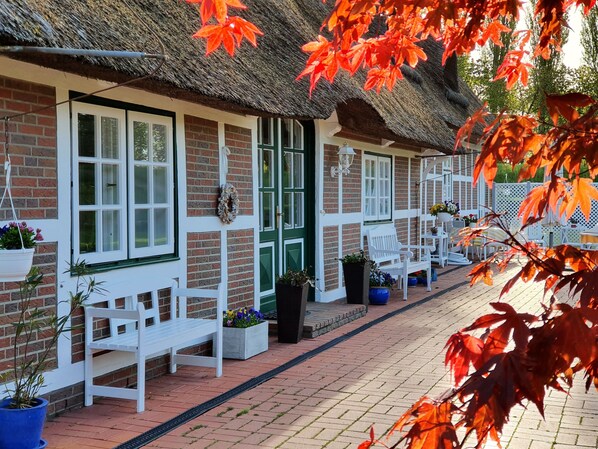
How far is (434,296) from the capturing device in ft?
37.2

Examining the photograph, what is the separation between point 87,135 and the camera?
5418mm

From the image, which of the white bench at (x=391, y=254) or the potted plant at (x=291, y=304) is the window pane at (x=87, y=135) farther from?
the white bench at (x=391, y=254)

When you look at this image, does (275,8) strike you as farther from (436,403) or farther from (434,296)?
(436,403)

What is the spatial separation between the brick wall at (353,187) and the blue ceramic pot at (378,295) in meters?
1.15

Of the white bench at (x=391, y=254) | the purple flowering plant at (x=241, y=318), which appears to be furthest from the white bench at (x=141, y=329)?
the white bench at (x=391, y=254)

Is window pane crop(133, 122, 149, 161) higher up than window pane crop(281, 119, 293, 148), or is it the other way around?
window pane crop(281, 119, 293, 148)

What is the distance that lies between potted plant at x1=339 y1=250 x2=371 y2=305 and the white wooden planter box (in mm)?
2887

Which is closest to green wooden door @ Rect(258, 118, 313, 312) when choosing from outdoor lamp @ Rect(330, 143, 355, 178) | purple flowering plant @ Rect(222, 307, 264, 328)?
outdoor lamp @ Rect(330, 143, 355, 178)

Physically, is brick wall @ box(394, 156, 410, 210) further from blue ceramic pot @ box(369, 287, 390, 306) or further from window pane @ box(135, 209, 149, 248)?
window pane @ box(135, 209, 149, 248)

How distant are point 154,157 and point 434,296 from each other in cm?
624

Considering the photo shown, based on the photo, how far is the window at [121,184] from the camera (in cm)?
537

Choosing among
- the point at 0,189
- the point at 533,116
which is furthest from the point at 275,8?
the point at 533,116

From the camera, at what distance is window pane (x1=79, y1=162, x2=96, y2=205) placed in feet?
17.6

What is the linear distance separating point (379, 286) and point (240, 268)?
11.2 feet
